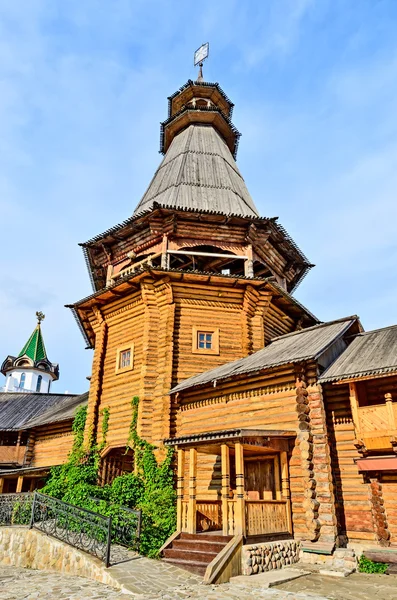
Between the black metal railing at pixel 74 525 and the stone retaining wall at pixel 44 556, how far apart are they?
0.63ft

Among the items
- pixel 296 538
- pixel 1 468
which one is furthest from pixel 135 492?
pixel 1 468

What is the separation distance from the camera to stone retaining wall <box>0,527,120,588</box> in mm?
10117

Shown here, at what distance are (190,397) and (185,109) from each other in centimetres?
2084

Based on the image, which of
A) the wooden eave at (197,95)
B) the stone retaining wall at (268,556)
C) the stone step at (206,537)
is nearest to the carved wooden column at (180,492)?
the stone step at (206,537)

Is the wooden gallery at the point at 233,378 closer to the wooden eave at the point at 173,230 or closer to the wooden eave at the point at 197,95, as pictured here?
the wooden eave at the point at 173,230

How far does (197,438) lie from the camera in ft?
40.2

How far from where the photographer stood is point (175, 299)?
18.0m

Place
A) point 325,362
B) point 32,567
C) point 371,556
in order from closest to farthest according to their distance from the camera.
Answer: point 371,556 → point 32,567 → point 325,362

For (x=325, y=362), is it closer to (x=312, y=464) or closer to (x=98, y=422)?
(x=312, y=464)

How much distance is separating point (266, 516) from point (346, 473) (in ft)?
8.97

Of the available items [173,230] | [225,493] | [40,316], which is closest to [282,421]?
[225,493]

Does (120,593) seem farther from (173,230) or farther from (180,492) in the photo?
(173,230)

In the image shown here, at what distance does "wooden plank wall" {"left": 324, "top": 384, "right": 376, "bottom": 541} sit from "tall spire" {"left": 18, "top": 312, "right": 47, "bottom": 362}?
173 feet

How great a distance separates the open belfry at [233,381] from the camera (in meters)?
11.6
